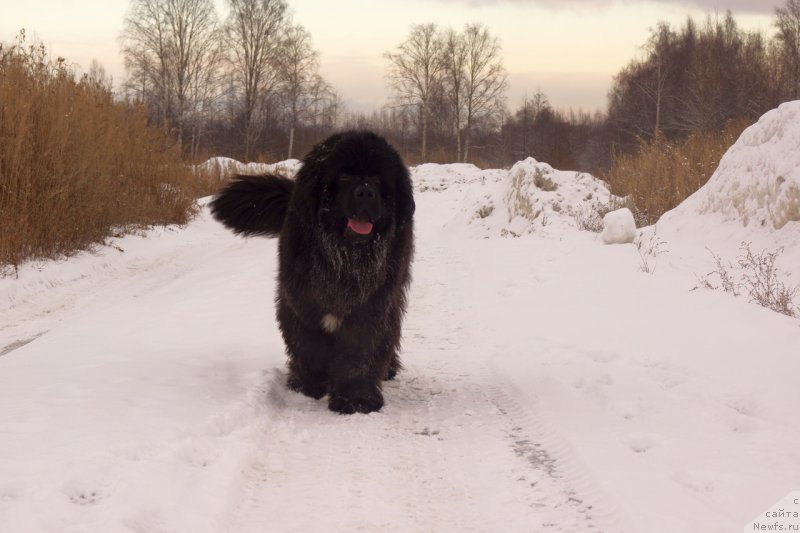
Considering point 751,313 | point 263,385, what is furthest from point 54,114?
point 751,313

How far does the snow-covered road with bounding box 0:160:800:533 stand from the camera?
98.0 inches

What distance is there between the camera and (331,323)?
3922 millimetres

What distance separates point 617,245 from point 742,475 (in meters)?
6.64

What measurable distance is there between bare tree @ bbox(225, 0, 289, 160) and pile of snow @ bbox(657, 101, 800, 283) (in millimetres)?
33904

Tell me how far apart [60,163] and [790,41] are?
44.1 metres

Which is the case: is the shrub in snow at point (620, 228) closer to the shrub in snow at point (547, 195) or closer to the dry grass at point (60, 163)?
the shrub in snow at point (547, 195)

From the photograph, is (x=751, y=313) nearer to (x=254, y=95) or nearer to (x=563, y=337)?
(x=563, y=337)

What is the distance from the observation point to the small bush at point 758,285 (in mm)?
5746

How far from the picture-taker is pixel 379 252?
3850 mm

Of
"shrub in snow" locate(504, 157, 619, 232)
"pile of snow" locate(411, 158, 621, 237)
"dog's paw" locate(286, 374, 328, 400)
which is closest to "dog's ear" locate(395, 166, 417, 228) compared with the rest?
"dog's paw" locate(286, 374, 328, 400)

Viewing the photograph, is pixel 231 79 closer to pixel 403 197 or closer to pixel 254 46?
pixel 254 46

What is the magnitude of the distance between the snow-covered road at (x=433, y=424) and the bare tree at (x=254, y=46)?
36.0 m

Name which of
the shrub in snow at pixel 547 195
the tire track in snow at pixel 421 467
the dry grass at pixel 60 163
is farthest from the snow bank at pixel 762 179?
the dry grass at pixel 60 163

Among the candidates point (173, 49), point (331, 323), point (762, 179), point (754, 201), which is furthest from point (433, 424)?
point (173, 49)
